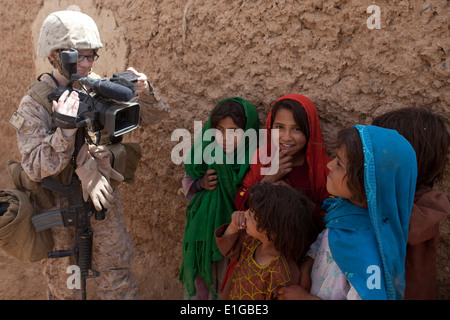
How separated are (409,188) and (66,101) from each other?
1.29 m

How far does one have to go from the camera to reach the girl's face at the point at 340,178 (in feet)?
4.88

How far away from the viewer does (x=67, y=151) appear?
1.78m

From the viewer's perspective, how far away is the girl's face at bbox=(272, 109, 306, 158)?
1.90 m

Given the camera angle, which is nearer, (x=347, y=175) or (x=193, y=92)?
(x=347, y=175)

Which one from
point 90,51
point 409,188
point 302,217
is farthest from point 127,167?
point 409,188

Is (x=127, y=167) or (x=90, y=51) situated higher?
(x=90, y=51)

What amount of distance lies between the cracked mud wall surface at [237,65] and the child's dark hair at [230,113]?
240 millimetres

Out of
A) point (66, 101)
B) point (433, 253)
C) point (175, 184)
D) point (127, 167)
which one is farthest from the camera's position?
point (175, 184)

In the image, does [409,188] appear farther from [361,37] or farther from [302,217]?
[361,37]

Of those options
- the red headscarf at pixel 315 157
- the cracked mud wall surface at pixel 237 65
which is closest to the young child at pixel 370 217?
the red headscarf at pixel 315 157

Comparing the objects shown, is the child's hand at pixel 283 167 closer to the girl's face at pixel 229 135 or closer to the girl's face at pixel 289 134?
the girl's face at pixel 289 134

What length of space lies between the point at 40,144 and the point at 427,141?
1562mm

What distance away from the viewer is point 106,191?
1.92 metres

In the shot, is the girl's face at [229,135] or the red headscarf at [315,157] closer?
the red headscarf at [315,157]
